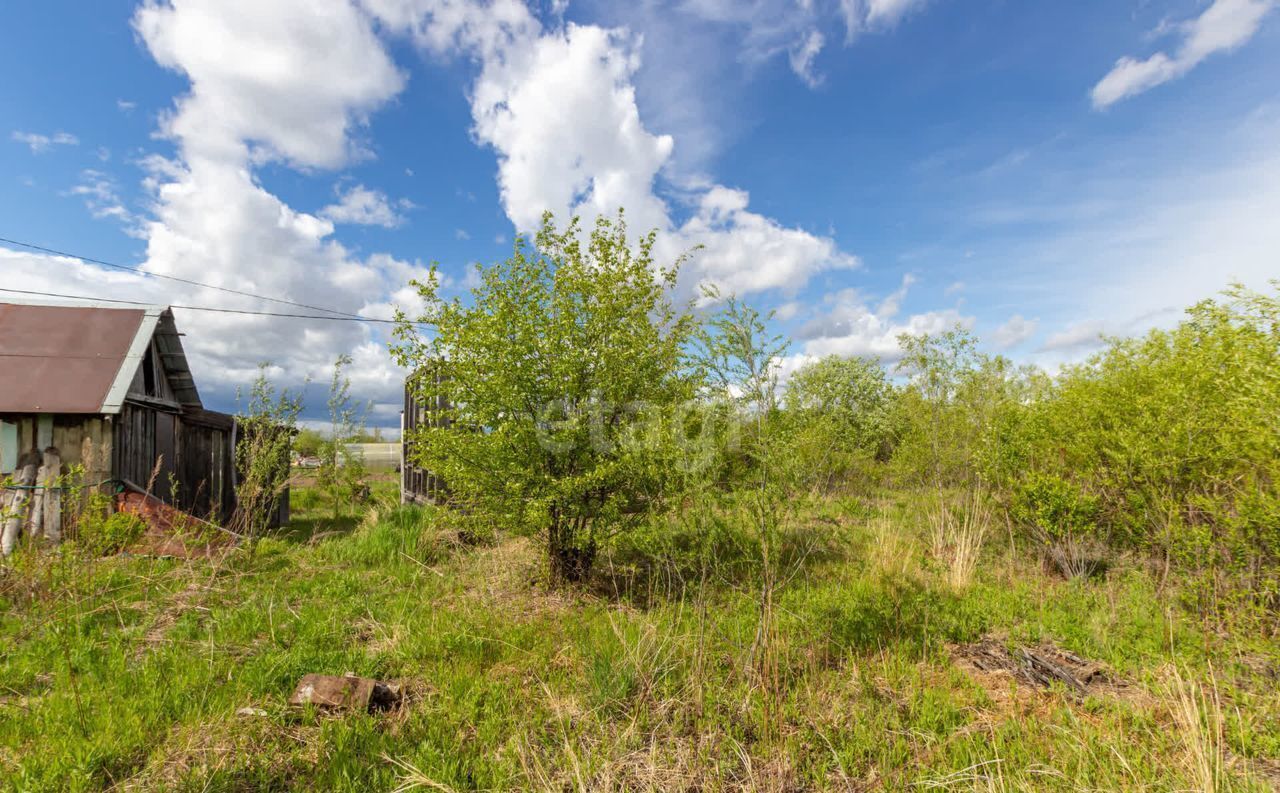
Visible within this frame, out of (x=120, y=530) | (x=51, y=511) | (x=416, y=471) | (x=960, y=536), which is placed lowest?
(x=960, y=536)

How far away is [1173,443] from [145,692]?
926 centimetres

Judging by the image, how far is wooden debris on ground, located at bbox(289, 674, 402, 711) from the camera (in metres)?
3.41

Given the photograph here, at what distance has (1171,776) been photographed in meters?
2.80

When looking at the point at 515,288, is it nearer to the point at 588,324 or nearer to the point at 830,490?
the point at 588,324

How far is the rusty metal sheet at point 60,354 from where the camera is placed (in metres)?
7.68

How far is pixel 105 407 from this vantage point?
7.71 meters

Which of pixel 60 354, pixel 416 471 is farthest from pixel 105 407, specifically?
pixel 416 471

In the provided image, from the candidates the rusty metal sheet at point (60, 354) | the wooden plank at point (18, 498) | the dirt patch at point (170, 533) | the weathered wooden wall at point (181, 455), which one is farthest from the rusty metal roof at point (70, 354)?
the dirt patch at point (170, 533)

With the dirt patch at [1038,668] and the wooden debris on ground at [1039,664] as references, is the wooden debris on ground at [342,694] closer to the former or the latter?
the dirt patch at [1038,668]

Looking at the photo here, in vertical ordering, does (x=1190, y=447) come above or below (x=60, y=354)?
below

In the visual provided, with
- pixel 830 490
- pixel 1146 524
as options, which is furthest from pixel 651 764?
pixel 830 490

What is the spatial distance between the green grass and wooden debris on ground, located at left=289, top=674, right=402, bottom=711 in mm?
107

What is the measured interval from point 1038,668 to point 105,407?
11.7 m

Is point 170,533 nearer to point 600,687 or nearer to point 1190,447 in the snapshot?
point 600,687
